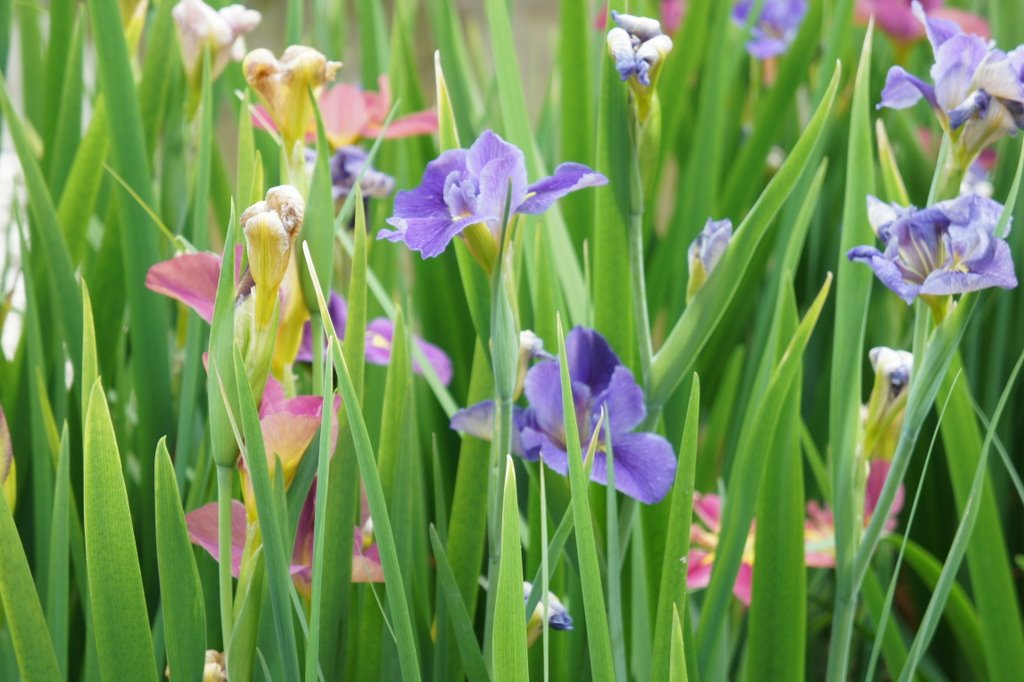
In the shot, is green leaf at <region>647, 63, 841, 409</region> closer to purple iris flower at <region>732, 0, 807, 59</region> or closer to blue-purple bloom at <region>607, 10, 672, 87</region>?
blue-purple bloom at <region>607, 10, 672, 87</region>

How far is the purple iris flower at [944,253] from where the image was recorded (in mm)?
392

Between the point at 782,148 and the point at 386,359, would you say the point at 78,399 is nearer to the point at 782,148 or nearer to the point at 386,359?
the point at 386,359

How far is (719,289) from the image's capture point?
43 centimetres

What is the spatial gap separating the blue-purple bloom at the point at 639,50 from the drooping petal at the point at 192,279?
0.19 metres

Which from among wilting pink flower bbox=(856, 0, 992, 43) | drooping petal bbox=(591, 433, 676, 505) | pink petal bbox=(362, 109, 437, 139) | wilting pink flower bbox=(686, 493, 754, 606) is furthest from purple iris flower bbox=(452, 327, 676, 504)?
wilting pink flower bbox=(856, 0, 992, 43)

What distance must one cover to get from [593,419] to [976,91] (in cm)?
21

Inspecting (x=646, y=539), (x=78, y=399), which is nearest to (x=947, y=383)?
(x=646, y=539)

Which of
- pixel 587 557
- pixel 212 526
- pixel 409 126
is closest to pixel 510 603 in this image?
pixel 587 557

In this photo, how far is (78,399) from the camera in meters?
0.55

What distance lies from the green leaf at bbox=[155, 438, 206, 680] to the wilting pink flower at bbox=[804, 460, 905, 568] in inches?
12.1

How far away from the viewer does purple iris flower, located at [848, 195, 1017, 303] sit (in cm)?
39

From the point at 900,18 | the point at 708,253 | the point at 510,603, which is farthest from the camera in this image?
the point at 900,18

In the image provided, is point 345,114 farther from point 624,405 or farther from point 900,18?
point 900,18

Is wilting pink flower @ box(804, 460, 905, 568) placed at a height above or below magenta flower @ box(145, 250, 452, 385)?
below
